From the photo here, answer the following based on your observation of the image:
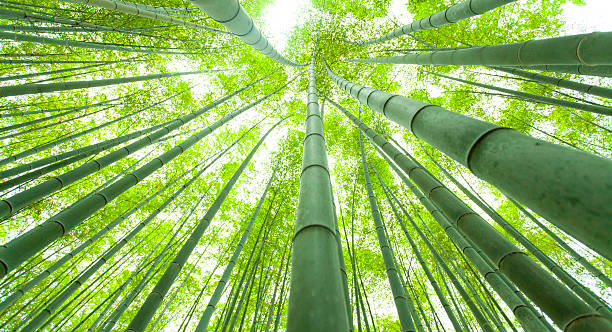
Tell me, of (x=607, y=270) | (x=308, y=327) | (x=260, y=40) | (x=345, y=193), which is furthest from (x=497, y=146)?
(x=607, y=270)

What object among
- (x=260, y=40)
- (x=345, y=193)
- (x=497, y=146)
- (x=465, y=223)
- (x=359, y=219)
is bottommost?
(x=497, y=146)

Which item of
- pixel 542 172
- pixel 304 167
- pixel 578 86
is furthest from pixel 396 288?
pixel 578 86

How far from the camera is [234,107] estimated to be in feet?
23.4

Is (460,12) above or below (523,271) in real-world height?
above

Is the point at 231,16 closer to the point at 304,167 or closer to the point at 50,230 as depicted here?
the point at 304,167

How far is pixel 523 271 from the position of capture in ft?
4.63

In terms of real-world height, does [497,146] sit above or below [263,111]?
below

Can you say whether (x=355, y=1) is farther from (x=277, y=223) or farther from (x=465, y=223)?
(x=465, y=223)

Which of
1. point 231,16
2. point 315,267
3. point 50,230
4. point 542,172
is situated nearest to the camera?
point 542,172

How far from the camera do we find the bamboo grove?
44.7 inches

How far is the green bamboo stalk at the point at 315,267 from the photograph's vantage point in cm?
74

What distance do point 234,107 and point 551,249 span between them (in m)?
8.82

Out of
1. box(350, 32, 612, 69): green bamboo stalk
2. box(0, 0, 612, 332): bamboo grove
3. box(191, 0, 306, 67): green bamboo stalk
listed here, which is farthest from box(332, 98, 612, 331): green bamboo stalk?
box(191, 0, 306, 67): green bamboo stalk

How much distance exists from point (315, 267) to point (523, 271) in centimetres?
132
